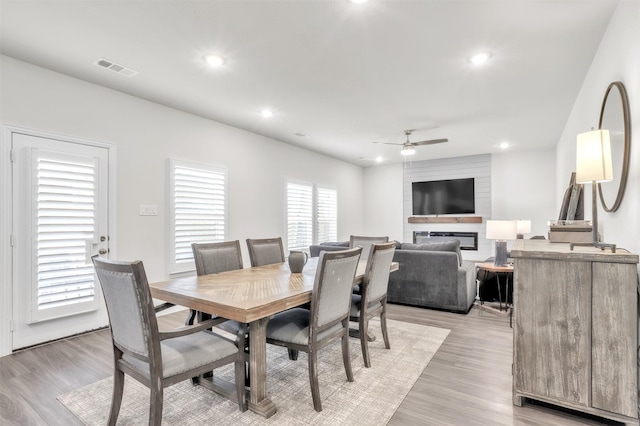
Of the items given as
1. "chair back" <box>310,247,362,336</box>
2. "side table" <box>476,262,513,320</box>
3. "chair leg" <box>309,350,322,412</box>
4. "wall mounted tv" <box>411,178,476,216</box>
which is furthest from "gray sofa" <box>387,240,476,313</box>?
"wall mounted tv" <box>411,178,476,216</box>

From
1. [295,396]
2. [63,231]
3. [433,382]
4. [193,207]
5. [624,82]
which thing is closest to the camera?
[624,82]

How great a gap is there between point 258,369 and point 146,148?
127 inches

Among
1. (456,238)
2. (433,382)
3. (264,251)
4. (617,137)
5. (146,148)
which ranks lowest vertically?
(433,382)

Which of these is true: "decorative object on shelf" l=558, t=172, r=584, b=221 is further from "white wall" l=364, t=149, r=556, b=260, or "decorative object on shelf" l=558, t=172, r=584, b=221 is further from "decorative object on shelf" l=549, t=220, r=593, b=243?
"white wall" l=364, t=149, r=556, b=260

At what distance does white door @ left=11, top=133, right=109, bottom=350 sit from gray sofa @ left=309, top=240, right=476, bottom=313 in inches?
142

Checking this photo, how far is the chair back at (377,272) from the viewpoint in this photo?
2635mm

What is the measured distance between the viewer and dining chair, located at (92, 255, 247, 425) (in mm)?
1619

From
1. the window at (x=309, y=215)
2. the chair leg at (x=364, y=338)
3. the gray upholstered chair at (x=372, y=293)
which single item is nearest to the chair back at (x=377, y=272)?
the gray upholstered chair at (x=372, y=293)

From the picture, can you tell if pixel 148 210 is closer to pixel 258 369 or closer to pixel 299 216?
pixel 258 369

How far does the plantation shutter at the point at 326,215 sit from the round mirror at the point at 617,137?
201 inches

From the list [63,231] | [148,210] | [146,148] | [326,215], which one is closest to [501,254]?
[326,215]

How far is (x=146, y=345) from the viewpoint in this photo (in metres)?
1.64

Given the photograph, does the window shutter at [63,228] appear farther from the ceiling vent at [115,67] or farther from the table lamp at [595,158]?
the table lamp at [595,158]

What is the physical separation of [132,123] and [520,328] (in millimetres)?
4346
